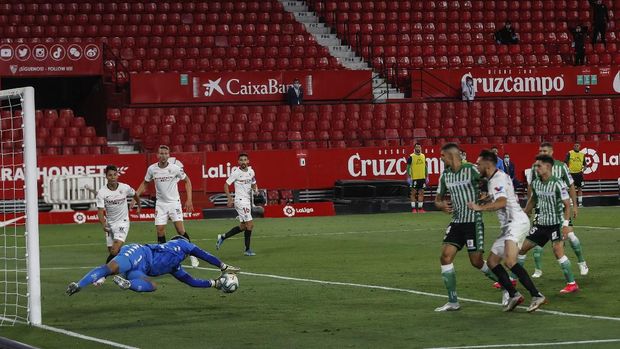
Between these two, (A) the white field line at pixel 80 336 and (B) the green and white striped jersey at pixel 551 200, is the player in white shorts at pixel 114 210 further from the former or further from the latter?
(B) the green and white striped jersey at pixel 551 200

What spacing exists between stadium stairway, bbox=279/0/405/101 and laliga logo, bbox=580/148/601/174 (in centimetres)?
718

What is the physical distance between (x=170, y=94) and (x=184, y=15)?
5.27 metres

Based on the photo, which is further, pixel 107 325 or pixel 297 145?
pixel 297 145

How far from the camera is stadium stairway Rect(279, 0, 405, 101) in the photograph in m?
44.5

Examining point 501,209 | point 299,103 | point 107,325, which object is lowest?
point 107,325

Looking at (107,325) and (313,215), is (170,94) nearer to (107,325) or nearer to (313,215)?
(313,215)

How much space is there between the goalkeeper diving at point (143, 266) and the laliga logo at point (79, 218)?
20.8m

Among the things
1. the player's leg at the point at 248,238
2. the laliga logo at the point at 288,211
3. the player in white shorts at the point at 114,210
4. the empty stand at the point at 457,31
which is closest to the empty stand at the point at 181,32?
the empty stand at the point at 457,31

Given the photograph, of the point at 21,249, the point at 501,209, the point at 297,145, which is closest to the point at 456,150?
the point at 501,209

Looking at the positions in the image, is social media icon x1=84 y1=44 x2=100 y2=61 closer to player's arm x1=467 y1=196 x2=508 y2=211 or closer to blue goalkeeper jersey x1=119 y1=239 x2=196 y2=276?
blue goalkeeper jersey x1=119 y1=239 x2=196 y2=276

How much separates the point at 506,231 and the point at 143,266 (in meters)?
4.56

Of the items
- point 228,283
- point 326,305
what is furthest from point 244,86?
point 228,283

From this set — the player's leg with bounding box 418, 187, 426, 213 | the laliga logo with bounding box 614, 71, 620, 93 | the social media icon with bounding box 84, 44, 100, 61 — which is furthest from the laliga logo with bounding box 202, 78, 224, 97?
the laliga logo with bounding box 614, 71, 620, 93

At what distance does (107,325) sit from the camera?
1431 centimetres
